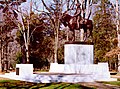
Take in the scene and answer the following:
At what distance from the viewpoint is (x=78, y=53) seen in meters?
19.7

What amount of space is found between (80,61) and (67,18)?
299cm

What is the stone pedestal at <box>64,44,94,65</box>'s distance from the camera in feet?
64.7

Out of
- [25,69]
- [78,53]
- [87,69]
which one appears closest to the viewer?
[25,69]

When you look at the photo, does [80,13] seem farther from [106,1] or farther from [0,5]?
[106,1]

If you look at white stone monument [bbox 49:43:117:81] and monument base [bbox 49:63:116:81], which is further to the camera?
white stone monument [bbox 49:43:117:81]

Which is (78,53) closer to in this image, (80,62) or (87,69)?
(80,62)

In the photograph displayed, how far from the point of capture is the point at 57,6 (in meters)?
34.5

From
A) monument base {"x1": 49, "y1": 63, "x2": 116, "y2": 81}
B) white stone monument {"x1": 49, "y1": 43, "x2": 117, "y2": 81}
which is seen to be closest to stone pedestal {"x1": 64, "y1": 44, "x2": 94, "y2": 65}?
white stone monument {"x1": 49, "y1": 43, "x2": 117, "y2": 81}

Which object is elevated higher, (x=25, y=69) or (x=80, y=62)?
(x=80, y=62)

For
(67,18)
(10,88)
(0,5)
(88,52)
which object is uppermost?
(0,5)

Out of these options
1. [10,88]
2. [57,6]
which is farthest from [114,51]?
[10,88]

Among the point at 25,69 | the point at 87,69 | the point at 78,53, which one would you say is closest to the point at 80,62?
the point at 78,53

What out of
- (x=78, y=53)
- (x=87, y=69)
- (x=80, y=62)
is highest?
(x=78, y=53)

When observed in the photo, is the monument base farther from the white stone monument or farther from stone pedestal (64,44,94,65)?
stone pedestal (64,44,94,65)
